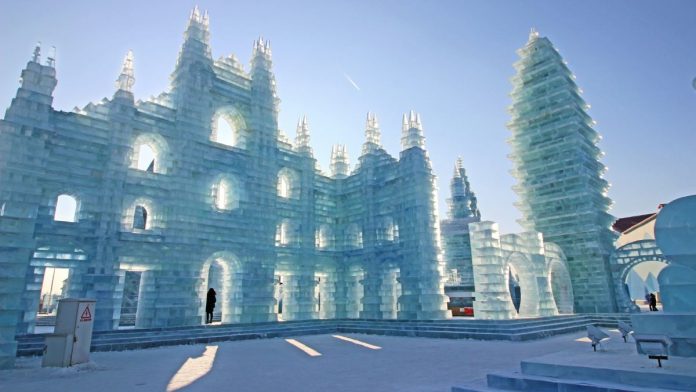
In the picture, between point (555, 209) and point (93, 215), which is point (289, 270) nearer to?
point (93, 215)

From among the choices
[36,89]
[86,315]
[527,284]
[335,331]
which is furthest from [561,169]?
[36,89]

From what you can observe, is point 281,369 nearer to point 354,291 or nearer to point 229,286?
point 229,286

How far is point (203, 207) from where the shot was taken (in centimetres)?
2130

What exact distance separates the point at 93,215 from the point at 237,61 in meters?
13.6

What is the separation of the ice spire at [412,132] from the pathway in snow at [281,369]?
14068 millimetres

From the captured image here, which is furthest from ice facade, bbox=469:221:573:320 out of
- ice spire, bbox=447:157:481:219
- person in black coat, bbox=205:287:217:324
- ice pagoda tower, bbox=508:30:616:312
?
ice spire, bbox=447:157:481:219

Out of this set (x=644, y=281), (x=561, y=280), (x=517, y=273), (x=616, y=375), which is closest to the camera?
(x=616, y=375)

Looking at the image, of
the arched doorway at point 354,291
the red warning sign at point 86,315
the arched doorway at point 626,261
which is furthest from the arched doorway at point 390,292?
the red warning sign at point 86,315

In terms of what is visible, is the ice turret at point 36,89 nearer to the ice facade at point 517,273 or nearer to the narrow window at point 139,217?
the narrow window at point 139,217

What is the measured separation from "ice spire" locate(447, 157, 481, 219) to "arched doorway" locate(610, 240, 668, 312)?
29.9 metres

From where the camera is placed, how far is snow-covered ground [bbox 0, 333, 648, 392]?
310 inches

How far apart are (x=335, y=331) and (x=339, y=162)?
14513 mm

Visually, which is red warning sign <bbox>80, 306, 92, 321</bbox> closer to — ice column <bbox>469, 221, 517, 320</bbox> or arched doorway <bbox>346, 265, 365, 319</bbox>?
ice column <bbox>469, 221, 517, 320</bbox>

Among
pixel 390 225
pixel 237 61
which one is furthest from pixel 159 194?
pixel 390 225
